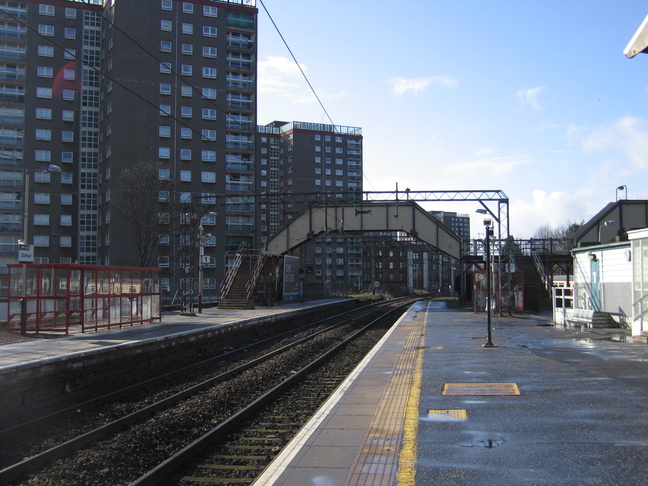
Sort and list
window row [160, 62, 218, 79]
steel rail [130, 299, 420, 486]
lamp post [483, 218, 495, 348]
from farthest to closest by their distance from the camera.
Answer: window row [160, 62, 218, 79], lamp post [483, 218, 495, 348], steel rail [130, 299, 420, 486]

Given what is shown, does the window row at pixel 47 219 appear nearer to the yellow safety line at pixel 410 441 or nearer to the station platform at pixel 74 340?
the station platform at pixel 74 340

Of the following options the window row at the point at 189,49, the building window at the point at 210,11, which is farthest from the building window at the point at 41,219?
the building window at the point at 210,11

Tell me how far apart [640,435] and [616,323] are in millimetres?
16792

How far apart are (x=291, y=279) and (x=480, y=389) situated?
119 feet

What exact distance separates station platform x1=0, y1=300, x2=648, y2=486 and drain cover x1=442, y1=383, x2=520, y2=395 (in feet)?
0.06

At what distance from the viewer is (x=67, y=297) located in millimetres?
18703

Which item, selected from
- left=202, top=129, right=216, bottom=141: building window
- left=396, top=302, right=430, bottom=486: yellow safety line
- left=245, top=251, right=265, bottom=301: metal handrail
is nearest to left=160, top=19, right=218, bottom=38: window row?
left=202, top=129, right=216, bottom=141: building window

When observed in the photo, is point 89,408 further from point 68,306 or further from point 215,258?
point 215,258

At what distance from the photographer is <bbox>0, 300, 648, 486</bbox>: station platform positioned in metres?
6.15

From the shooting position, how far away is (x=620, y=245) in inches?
885

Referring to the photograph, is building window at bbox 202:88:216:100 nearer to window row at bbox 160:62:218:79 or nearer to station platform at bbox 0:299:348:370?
window row at bbox 160:62:218:79

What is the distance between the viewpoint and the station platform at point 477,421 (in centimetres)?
615

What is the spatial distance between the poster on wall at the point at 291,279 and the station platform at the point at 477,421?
1142 inches

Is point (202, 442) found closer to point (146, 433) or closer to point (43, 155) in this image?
point (146, 433)
